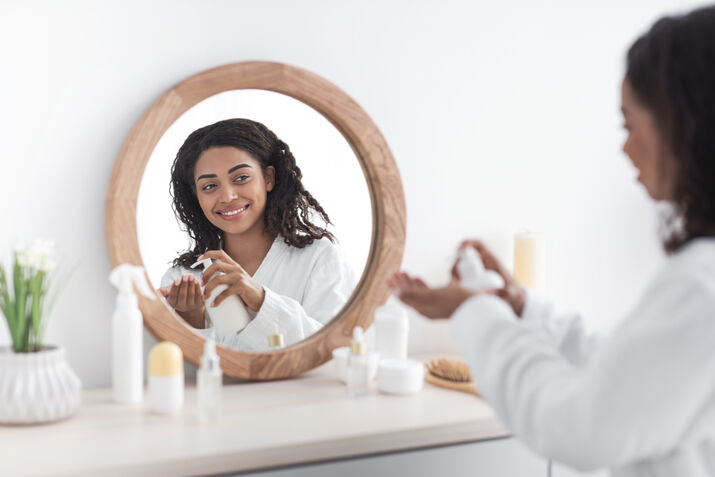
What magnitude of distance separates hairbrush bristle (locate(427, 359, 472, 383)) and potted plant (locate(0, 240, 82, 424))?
686 millimetres

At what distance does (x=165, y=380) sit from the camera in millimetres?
1104

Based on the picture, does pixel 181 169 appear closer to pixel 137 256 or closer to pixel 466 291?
pixel 137 256

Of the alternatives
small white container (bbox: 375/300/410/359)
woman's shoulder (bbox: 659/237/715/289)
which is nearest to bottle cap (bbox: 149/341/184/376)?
small white container (bbox: 375/300/410/359)

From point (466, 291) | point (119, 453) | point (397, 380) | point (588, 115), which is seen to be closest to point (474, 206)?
point (588, 115)

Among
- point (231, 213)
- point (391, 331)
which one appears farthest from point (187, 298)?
point (391, 331)

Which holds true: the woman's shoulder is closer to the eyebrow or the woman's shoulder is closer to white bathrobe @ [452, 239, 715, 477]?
white bathrobe @ [452, 239, 715, 477]

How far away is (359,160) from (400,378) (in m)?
0.47

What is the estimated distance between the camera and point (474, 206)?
5.10ft

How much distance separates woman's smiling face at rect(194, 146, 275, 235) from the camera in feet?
4.17

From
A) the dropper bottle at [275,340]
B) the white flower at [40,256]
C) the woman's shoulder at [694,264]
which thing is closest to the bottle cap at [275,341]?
the dropper bottle at [275,340]

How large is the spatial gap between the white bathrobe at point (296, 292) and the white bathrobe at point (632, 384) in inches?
21.9

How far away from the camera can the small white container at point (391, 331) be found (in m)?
1.37

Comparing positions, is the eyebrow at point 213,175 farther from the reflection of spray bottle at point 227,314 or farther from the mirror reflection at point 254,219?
the reflection of spray bottle at point 227,314

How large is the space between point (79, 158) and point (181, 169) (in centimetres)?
18
